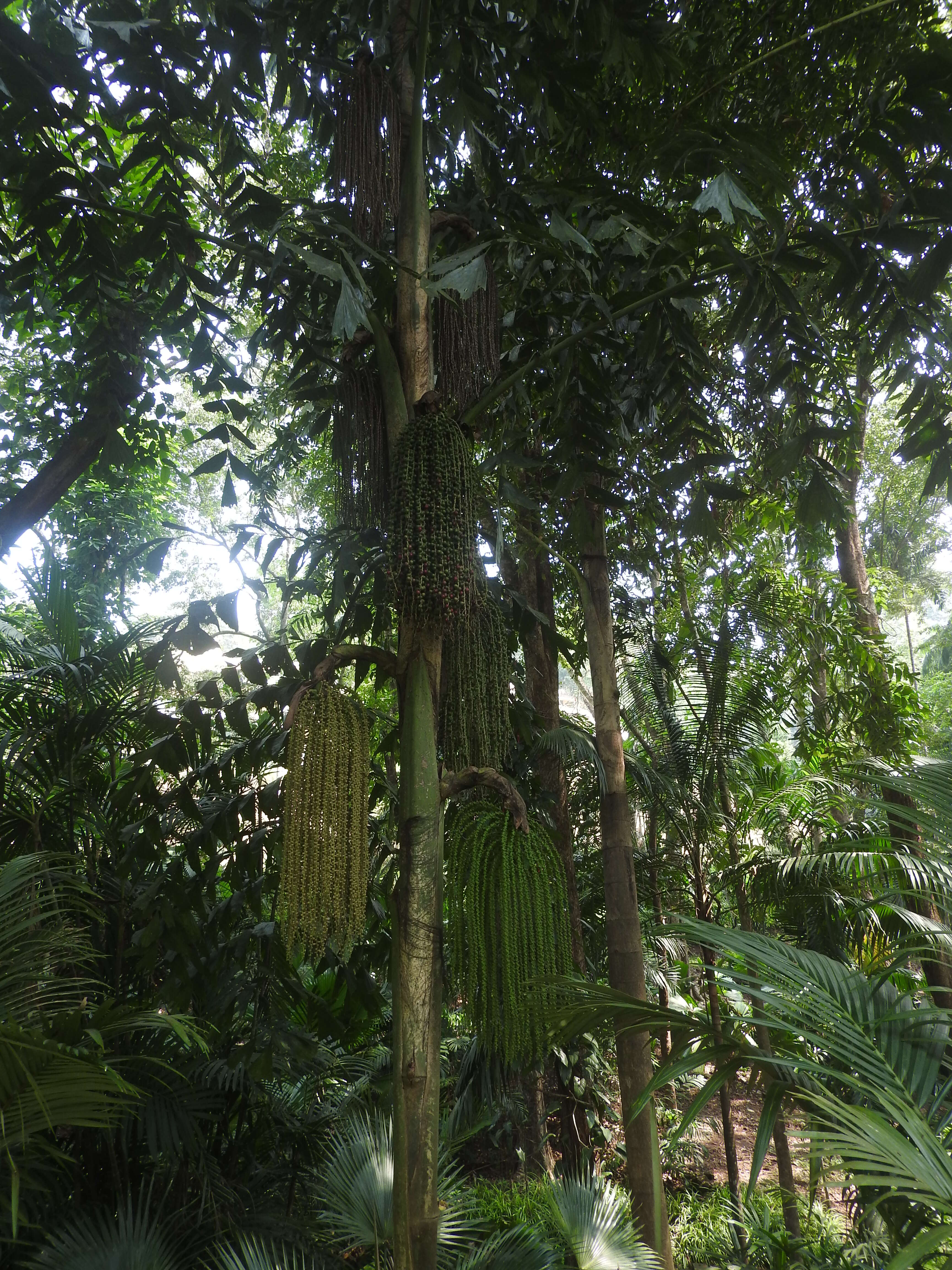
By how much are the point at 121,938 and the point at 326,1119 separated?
4.14 ft

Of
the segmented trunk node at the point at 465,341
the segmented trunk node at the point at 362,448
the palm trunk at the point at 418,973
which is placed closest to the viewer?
the palm trunk at the point at 418,973

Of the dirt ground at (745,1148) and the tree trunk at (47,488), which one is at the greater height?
the tree trunk at (47,488)

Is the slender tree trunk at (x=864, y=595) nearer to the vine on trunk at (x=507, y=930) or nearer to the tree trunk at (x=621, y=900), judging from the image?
the tree trunk at (x=621, y=900)

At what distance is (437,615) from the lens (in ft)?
5.42

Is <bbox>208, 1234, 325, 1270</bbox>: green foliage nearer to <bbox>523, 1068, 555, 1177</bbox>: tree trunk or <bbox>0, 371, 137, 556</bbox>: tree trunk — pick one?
<bbox>523, 1068, 555, 1177</bbox>: tree trunk

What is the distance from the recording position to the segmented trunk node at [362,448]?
1.96m

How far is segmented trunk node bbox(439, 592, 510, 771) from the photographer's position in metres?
1.79

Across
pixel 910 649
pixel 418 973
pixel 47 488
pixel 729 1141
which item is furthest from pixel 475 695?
pixel 910 649

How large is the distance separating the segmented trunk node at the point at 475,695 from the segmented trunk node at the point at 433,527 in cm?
10

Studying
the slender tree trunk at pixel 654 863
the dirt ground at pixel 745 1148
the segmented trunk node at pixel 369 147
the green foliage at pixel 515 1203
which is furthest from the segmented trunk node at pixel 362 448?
the dirt ground at pixel 745 1148

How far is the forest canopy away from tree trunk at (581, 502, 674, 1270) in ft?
0.06

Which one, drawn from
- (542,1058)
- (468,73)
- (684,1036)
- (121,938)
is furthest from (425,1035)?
(468,73)

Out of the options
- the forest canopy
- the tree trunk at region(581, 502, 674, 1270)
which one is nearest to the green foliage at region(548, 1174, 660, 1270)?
the forest canopy

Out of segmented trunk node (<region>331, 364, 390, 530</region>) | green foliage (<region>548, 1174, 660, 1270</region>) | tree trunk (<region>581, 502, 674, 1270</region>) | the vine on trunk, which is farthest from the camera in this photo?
tree trunk (<region>581, 502, 674, 1270</region>)
